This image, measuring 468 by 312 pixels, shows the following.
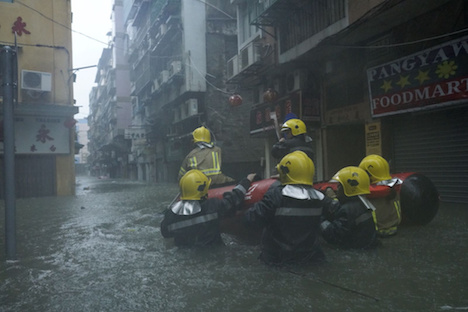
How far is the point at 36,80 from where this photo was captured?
16188 mm

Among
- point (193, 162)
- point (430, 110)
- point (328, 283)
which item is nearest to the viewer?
point (328, 283)

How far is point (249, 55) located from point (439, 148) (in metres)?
9.39

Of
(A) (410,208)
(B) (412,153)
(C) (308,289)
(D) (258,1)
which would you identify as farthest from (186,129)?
(C) (308,289)

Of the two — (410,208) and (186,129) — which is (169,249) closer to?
(410,208)

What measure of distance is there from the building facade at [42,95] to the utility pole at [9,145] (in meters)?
12.9

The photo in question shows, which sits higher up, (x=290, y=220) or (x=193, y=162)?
(x=193, y=162)

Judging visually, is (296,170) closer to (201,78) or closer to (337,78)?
(337,78)

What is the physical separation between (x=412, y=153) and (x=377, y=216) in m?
5.80

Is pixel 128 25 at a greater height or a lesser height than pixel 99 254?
greater

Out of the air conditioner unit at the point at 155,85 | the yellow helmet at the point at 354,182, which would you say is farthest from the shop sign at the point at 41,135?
the yellow helmet at the point at 354,182

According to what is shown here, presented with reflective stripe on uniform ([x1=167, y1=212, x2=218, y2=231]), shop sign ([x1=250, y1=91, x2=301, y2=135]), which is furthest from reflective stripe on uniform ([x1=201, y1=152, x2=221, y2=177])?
shop sign ([x1=250, y1=91, x2=301, y2=135])

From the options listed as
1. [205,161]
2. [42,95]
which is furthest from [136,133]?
[205,161]

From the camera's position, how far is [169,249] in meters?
5.23

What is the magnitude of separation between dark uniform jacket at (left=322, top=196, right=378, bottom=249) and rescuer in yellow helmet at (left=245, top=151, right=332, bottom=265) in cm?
52
